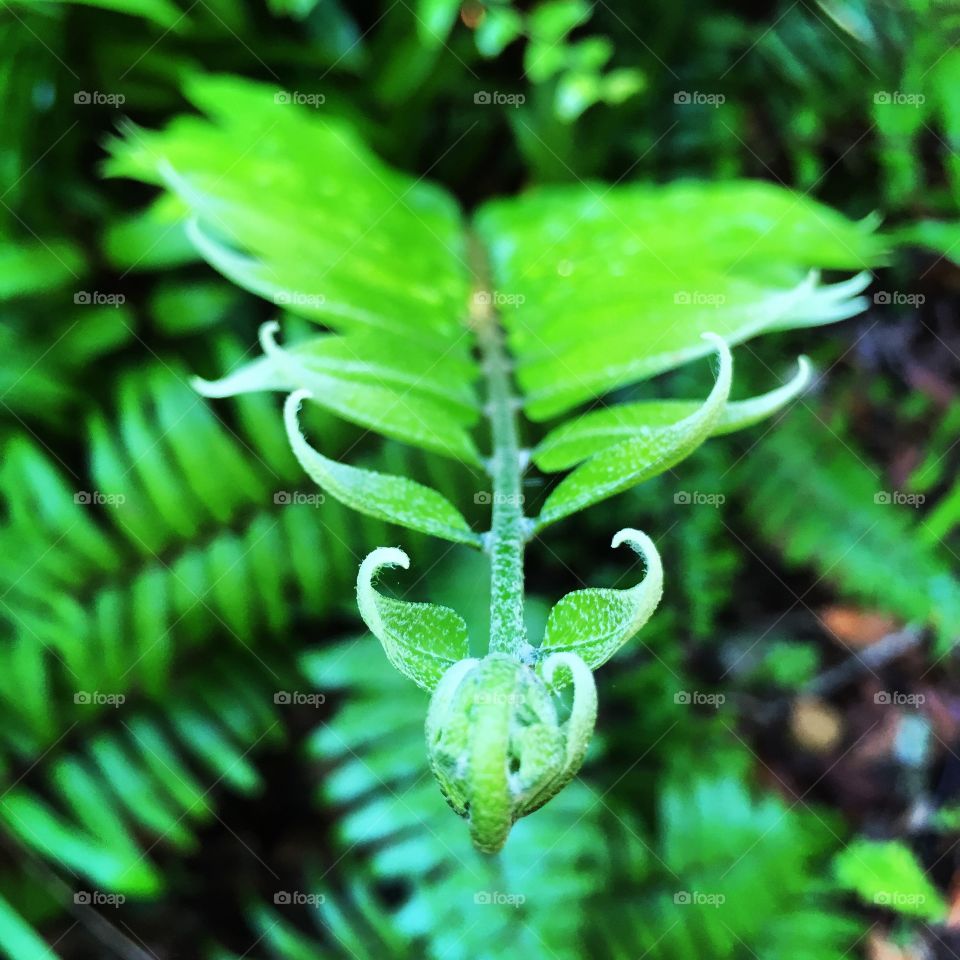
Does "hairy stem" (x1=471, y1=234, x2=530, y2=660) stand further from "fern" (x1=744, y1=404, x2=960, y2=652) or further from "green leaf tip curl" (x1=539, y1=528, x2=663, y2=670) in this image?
"fern" (x1=744, y1=404, x2=960, y2=652)

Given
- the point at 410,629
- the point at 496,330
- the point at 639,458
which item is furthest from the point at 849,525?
the point at 410,629

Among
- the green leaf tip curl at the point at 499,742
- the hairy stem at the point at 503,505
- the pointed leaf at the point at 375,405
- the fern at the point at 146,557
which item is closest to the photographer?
the green leaf tip curl at the point at 499,742

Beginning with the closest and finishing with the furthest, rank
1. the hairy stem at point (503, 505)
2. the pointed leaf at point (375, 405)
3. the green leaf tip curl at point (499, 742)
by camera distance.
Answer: the green leaf tip curl at point (499, 742) < the hairy stem at point (503, 505) < the pointed leaf at point (375, 405)

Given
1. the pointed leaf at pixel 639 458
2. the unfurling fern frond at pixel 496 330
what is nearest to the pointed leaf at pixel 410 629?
the unfurling fern frond at pixel 496 330

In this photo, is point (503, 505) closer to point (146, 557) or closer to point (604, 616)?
point (604, 616)

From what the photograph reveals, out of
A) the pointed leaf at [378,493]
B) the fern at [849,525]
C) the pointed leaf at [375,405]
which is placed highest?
the pointed leaf at [375,405]

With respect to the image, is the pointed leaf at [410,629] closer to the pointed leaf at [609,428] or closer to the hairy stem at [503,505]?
the hairy stem at [503,505]
